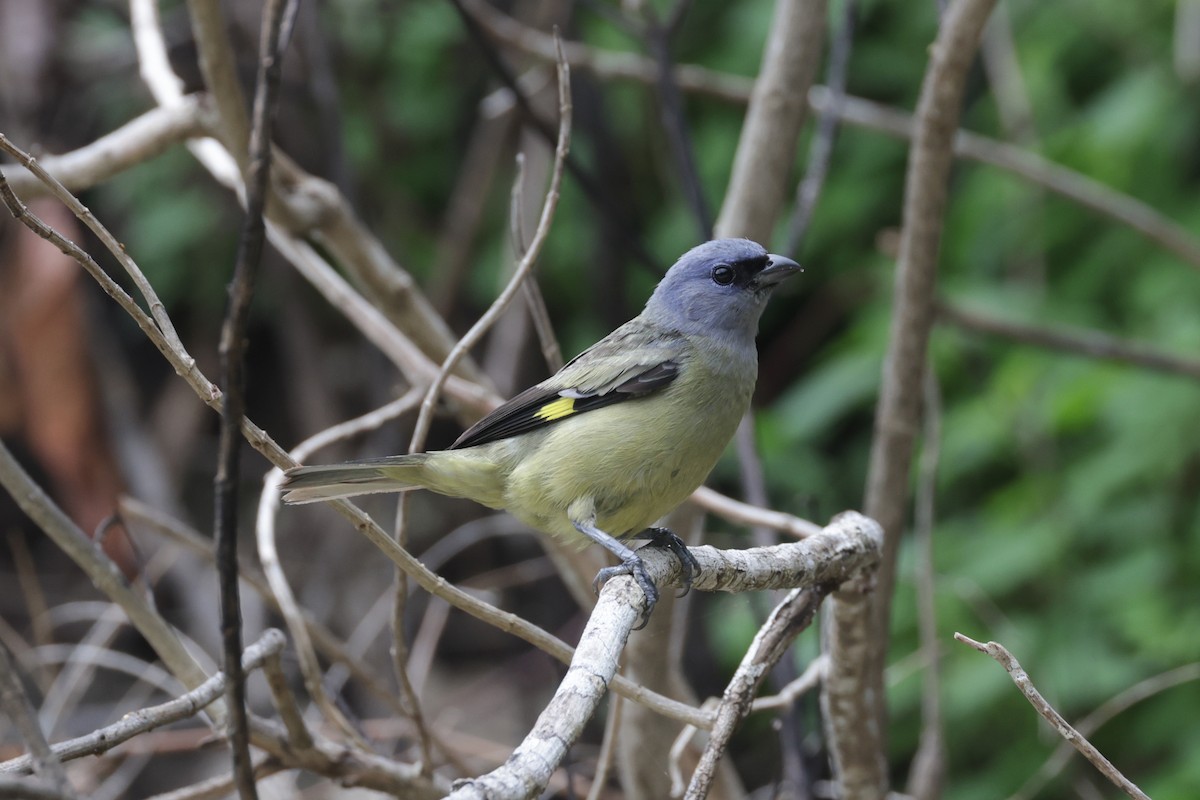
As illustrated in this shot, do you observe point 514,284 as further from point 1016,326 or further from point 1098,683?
point 1098,683

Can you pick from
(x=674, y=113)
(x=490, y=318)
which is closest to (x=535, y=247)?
(x=490, y=318)

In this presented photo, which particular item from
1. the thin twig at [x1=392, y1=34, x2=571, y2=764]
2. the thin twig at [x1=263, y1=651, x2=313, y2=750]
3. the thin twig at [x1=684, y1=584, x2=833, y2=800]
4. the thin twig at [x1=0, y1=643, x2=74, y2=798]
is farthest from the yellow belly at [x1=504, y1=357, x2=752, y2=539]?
the thin twig at [x1=0, y1=643, x2=74, y2=798]

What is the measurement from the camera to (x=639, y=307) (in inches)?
246

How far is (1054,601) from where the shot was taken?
4648 millimetres

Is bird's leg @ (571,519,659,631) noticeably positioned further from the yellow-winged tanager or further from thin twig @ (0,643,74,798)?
thin twig @ (0,643,74,798)

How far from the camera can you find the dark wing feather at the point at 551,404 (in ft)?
10.2

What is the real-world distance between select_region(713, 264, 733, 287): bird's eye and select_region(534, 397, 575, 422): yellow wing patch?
0.60 metres

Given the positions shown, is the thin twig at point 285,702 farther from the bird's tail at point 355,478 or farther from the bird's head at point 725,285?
the bird's head at point 725,285

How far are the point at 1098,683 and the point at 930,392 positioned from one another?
1399 millimetres

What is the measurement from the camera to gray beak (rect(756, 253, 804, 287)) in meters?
3.33

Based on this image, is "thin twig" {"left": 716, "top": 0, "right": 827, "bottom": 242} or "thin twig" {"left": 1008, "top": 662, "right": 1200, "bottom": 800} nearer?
"thin twig" {"left": 1008, "top": 662, "right": 1200, "bottom": 800}

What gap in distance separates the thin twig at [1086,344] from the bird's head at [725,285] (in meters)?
0.97

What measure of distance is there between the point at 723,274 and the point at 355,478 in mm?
1254

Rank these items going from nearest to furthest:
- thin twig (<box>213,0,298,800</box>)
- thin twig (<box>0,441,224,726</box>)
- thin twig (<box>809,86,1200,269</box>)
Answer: thin twig (<box>213,0,298,800</box>)
thin twig (<box>0,441,224,726</box>)
thin twig (<box>809,86,1200,269</box>)
